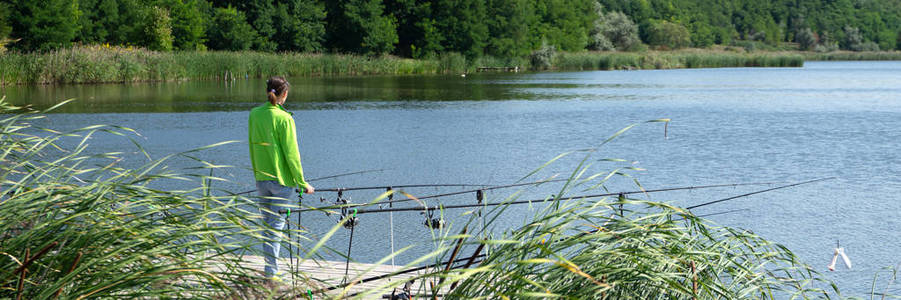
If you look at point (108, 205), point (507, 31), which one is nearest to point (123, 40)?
point (507, 31)

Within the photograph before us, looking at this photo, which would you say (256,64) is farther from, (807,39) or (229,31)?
(807,39)

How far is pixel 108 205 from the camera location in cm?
318

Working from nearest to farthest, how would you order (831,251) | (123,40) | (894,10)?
1. (831,251)
2. (123,40)
3. (894,10)

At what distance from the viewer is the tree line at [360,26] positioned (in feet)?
133

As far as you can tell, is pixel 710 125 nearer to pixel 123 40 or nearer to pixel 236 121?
pixel 236 121

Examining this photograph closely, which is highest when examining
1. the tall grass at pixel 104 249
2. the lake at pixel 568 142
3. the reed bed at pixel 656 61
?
the reed bed at pixel 656 61

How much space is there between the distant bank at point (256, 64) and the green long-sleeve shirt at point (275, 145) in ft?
97.6

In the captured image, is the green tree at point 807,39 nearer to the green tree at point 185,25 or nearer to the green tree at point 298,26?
the green tree at point 298,26

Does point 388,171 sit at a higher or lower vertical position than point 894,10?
lower

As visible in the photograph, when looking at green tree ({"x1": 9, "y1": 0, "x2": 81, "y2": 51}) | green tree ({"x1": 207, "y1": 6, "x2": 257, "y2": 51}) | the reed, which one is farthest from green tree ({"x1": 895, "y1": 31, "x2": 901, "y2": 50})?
green tree ({"x1": 9, "y1": 0, "x2": 81, "y2": 51})

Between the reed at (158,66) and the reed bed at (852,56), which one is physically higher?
the reed bed at (852,56)

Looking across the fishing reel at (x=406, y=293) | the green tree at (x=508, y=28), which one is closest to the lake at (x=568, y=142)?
the fishing reel at (x=406, y=293)

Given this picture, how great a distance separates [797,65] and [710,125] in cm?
5764

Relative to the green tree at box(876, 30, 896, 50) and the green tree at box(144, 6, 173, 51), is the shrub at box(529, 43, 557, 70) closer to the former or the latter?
the green tree at box(144, 6, 173, 51)
